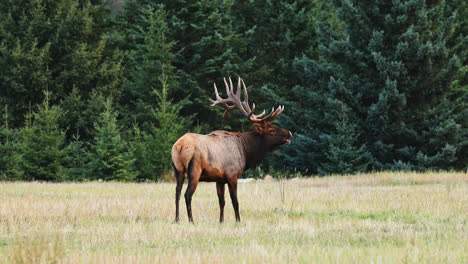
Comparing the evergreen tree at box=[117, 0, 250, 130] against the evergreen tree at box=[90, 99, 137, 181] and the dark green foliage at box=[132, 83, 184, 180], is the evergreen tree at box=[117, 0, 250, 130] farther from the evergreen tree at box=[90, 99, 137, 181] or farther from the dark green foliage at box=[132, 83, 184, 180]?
the evergreen tree at box=[90, 99, 137, 181]

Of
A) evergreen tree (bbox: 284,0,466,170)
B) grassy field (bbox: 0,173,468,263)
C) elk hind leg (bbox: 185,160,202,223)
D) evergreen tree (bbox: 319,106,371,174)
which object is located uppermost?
evergreen tree (bbox: 284,0,466,170)

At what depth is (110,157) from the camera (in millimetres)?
20938

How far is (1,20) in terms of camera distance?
28.9 meters

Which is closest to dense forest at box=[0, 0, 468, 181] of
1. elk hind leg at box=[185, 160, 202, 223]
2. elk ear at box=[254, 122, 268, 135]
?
elk ear at box=[254, 122, 268, 135]

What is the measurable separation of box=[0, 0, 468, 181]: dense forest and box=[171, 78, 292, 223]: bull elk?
11.3m

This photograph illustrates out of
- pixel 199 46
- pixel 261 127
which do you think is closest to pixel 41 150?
pixel 199 46

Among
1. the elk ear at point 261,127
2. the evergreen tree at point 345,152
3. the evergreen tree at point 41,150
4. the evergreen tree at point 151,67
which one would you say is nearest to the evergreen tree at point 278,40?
the evergreen tree at point 151,67

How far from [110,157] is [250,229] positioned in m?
13.8

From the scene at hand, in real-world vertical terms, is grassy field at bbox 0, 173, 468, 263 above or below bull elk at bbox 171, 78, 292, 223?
below

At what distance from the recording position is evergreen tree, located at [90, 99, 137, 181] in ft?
67.3

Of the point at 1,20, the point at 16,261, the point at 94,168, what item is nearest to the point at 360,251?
the point at 16,261

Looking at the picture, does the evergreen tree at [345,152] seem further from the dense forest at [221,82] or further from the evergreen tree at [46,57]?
the evergreen tree at [46,57]

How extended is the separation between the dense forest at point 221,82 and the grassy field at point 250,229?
27.3 feet

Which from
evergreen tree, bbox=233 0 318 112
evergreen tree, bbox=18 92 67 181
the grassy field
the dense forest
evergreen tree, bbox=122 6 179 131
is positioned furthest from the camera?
evergreen tree, bbox=233 0 318 112
